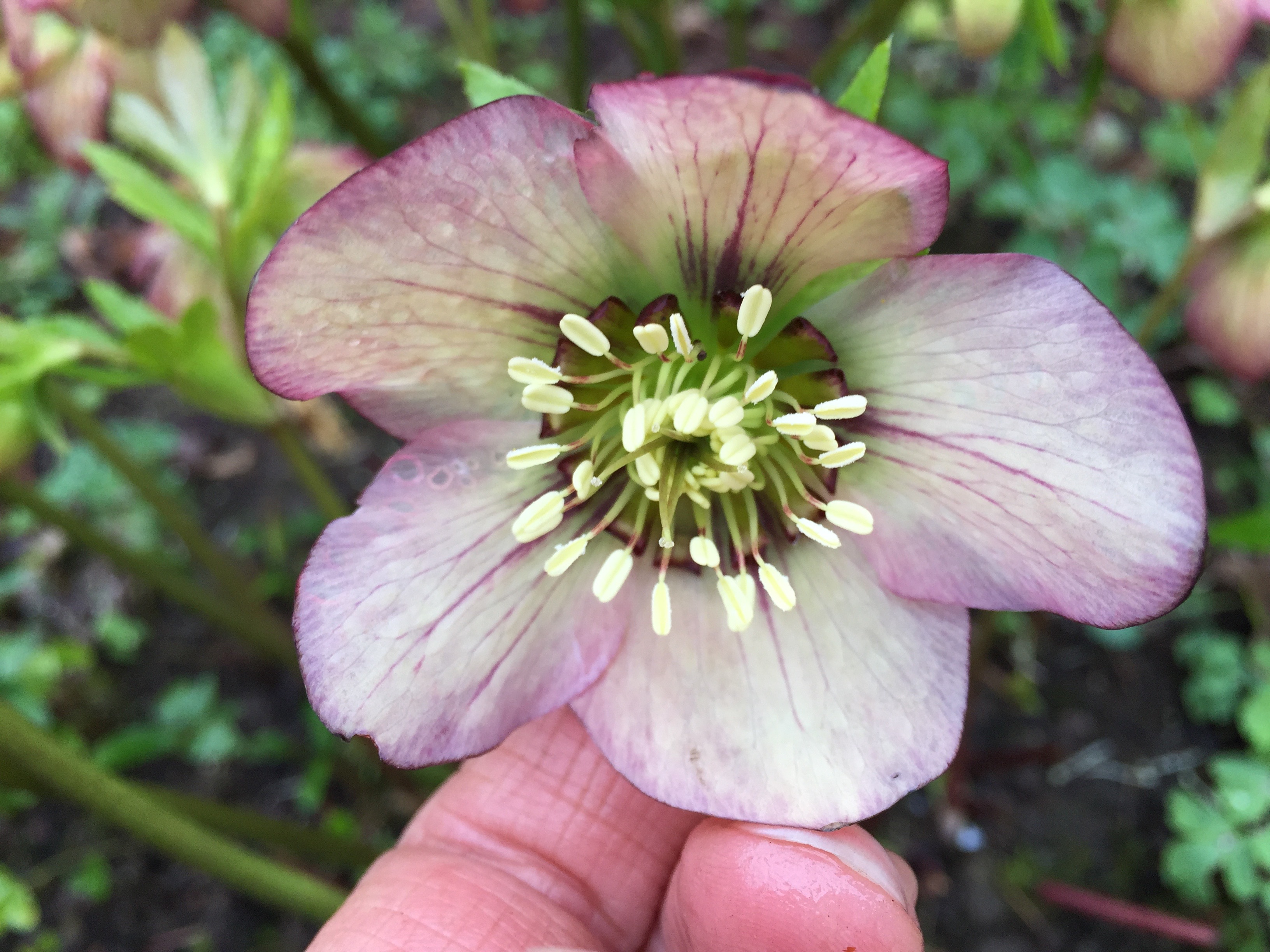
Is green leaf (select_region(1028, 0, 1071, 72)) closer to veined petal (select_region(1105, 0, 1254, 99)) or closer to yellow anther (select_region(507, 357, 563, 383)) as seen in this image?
veined petal (select_region(1105, 0, 1254, 99))

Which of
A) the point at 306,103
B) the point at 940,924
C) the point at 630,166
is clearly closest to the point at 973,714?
the point at 940,924

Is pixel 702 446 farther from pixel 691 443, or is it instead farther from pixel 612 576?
pixel 612 576

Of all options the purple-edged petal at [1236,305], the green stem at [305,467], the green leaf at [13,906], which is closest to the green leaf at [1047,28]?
the purple-edged petal at [1236,305]

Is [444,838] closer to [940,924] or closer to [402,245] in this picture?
[402,245]

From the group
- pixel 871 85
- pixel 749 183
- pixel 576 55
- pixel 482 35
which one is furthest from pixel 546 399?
pixel 482 35

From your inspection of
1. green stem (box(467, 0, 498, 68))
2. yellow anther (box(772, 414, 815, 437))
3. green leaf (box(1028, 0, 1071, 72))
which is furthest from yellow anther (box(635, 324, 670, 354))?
green stem (box(467, 0, 498, 68))

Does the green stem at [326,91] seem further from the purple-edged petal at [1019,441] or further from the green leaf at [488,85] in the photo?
the purple-edged petal at [1019,441]

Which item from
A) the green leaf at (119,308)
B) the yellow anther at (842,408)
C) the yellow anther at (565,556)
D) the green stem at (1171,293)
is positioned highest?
the green leaf at (119,308)
